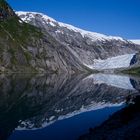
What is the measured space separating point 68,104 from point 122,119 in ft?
101

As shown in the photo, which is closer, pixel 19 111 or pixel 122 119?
pixel 122 119

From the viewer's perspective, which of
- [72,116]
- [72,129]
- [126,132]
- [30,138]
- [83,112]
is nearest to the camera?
[126,132]

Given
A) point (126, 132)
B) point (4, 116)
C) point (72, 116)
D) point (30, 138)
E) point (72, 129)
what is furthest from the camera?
point (72, 116)

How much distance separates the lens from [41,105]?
76.7 metres

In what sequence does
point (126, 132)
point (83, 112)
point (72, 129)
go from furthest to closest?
point (83, 112) → point (72, 129) → point (126, 132)

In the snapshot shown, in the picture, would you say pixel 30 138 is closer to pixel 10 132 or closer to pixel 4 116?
pixel 10 132

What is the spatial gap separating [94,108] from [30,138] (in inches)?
1357

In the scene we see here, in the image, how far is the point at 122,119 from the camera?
50531mm

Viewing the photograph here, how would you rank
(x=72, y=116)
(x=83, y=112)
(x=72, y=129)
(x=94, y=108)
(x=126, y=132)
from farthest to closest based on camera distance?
(x=94, y=108) < (x=83, y=112) < (x=72, y=116) < (x=72, y=129) < (x=126, y=132)

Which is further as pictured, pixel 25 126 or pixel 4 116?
pixel 4 116

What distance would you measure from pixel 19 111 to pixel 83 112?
11.8 m

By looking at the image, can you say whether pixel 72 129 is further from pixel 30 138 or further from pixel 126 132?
pixel 126 132

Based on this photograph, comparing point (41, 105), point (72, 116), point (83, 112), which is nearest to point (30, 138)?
point (72, 116)

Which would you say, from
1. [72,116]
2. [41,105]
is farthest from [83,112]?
[41,105]
